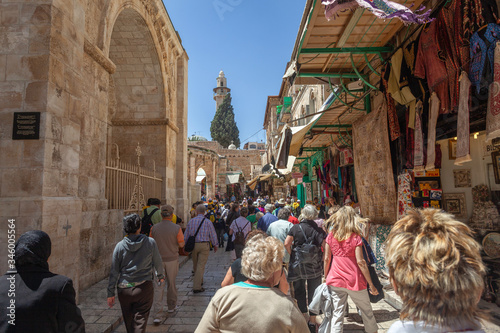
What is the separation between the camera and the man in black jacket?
1.75 metres

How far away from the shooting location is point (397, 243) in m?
1.27

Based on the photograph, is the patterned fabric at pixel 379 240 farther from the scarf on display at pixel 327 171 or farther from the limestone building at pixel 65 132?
the limestone building at pixel 65 132

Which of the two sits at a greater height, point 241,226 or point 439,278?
point 439,278

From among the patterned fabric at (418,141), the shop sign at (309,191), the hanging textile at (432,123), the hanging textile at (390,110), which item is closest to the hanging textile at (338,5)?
the hanging textile at (432,123)

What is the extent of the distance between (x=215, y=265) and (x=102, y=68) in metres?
5.58

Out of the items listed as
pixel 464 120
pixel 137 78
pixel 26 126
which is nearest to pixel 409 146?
pixel 464 120

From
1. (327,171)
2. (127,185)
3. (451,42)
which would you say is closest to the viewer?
(451,42)

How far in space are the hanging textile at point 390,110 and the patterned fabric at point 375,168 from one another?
7 cm

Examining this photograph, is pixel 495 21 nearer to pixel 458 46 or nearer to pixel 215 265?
pixel 458 46

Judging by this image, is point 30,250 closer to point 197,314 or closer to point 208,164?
point 197,314

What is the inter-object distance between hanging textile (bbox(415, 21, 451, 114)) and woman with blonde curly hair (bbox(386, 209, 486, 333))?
258cm

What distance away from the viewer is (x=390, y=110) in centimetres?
440

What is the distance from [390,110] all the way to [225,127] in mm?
50694

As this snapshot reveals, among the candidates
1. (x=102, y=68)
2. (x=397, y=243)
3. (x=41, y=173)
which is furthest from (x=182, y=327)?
(x=102, y=68)
